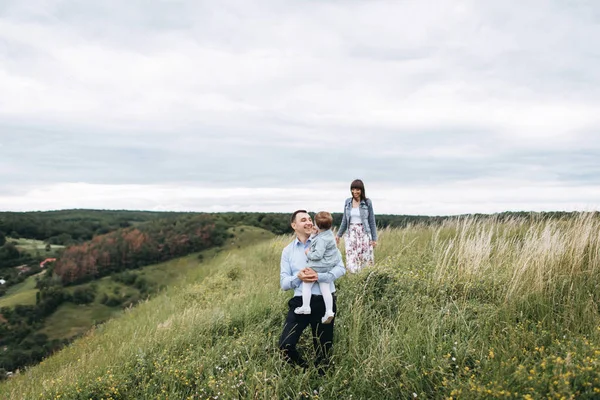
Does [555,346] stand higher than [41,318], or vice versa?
[555,346]

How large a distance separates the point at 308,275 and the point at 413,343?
1426 millimetres

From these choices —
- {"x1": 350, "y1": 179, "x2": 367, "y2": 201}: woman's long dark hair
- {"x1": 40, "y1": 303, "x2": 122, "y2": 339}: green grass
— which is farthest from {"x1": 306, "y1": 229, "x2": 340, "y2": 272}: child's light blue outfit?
{"x1": 40, "y1": 303, "x2": 122, "y2": 339}: green grass

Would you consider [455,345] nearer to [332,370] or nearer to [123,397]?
[332,370]

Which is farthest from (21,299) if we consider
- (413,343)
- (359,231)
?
(413,343)

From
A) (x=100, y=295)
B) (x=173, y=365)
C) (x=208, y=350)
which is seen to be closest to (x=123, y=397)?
(x=173, y=365)

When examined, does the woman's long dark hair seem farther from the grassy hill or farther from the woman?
the grassy hill

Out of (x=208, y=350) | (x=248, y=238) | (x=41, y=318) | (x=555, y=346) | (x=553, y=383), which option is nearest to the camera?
(x=553, y=383)

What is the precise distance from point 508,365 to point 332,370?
72.6 inches

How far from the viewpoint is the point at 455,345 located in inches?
169

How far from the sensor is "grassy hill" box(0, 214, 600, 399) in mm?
3760

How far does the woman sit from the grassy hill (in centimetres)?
133

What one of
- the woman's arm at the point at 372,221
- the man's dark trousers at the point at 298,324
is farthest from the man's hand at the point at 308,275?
the woman's arm at the point at 372,221

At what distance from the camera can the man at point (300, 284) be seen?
431cm

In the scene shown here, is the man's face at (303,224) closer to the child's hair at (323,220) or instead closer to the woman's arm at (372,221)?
the child's hair at (323,220)
